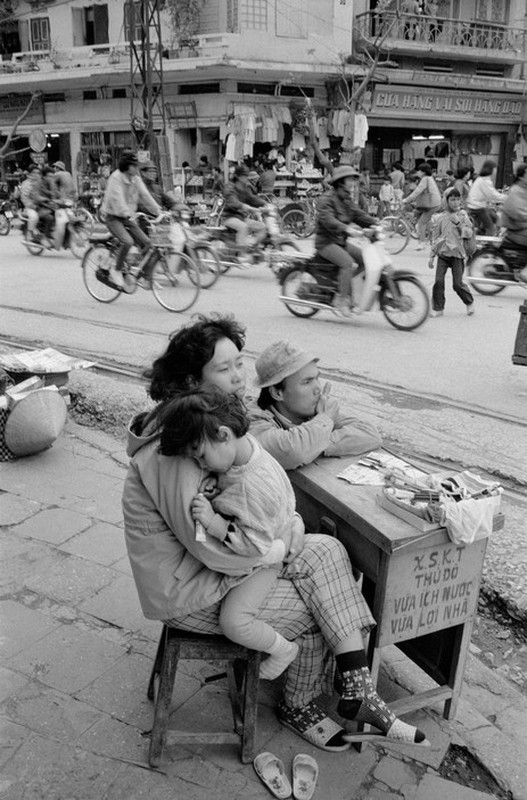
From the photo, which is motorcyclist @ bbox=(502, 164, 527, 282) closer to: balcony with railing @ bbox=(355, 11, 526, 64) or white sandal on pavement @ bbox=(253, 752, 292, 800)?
white sandal on pavement @ bbox=(253, 752, 292, 800)

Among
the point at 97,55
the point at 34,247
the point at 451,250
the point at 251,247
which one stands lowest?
the point at 34,247

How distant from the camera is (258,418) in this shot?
2877 millimetres

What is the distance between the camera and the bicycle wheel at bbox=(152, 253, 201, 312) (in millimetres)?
9203

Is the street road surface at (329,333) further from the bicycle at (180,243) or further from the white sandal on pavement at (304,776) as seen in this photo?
the white sandal on pavement at (304,776)

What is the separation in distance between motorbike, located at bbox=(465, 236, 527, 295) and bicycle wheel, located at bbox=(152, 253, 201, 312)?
3.58 m

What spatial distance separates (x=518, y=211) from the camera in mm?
8797

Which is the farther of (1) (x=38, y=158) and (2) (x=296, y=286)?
(1) (x=38, y=158)

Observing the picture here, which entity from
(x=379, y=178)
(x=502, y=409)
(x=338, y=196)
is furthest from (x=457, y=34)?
(x=502, y=409)

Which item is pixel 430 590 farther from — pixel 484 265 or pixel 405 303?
pixel 484 265

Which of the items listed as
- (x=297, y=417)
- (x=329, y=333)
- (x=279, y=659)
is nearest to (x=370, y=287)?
(x=329, y=333)

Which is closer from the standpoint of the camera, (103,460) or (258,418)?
(258,418)

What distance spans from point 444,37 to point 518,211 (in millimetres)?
19673

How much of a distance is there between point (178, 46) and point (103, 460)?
2068cm

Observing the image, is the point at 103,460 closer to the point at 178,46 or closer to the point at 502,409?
the point at 502,409
